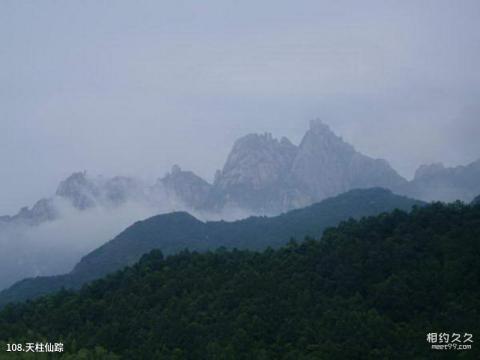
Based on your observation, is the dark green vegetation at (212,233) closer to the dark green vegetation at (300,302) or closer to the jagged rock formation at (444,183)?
the dark green vegetation at (300,302)

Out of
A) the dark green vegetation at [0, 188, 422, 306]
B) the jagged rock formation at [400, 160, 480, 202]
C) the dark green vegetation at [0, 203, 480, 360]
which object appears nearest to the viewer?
the dark green vegetation at [0, 203, 480, 360]

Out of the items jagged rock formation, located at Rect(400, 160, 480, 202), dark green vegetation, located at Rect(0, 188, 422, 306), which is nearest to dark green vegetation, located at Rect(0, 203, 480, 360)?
dark green vegetation, located at Rect(0, 188, 422, 306)

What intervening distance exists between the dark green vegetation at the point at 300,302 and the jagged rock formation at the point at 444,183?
122 m

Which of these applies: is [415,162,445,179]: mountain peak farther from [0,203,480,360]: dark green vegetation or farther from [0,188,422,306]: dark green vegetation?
[0,203,480,360]: dark green vegetation

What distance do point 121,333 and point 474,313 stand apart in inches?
904

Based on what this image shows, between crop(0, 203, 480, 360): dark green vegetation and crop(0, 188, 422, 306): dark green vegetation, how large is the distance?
46387 mm

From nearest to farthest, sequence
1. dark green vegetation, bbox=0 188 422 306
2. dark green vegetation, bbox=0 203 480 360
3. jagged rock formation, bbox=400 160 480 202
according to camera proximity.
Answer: dark green vegetation, bbox=0 203 480 360 < dark green vegetation, bbox=0 188 422 306 < jagged rock formation, bbox=400 160 480 202

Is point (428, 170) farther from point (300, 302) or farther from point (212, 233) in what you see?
point (300, 302)

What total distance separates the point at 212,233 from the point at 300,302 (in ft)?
267

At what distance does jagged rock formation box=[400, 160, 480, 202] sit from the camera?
168625mm

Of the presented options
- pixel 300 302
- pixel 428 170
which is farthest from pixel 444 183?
pixel 300 302

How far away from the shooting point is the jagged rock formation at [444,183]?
553ft

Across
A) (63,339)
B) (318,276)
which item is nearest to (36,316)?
(63,339)

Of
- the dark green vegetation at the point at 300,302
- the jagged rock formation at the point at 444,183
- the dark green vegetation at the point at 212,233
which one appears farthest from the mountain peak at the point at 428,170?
the dark green vegetation at the point at 300,302
